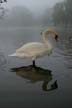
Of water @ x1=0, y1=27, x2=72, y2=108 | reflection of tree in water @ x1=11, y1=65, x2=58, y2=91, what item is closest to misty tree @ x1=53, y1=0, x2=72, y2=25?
water @ x1=0, y1=27, x2=72, y2=108

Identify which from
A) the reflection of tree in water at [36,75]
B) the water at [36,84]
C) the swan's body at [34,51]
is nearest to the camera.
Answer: the water at [36,84]

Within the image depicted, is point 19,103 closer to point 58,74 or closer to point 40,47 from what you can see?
point 58,74

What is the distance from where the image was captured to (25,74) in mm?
5582

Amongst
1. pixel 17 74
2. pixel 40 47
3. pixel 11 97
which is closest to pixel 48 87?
pixel 11 97

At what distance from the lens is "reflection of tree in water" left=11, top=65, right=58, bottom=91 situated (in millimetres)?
4836

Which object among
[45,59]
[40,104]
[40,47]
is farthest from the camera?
[45,59]

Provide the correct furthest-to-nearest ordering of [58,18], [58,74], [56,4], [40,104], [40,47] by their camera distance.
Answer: [58,18] < [56,4] < [40,47] < [58,74] < [40,104]

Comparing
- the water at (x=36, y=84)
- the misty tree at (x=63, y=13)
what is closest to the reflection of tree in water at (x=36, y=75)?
the water at (x=36, y=84)

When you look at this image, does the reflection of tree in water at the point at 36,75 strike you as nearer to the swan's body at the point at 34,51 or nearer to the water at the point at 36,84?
the water at the point at 36,84

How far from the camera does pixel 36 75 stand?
5.52 m

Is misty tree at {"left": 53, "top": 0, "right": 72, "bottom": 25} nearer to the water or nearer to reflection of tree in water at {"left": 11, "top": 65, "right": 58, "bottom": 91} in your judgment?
the water

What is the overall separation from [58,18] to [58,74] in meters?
26.6

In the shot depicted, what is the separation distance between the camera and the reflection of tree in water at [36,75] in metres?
4.84

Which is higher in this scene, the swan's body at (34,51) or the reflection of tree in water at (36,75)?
the swan's body at (34,51)
